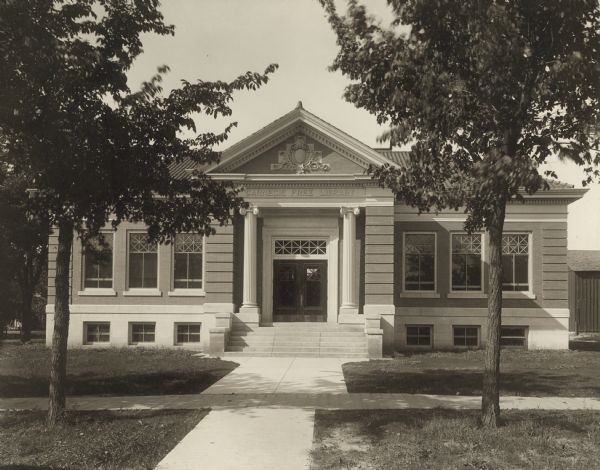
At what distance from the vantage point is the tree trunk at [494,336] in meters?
8.48

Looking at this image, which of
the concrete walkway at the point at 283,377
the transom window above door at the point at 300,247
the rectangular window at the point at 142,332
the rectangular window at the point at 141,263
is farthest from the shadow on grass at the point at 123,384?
the rectangular window at the point at 141,263

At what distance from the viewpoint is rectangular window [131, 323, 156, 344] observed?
74.9 feet

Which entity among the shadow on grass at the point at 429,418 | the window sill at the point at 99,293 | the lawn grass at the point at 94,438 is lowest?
the lawn grass at the point at 94,438

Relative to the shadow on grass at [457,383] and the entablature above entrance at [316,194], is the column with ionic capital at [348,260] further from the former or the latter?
the shadow on grass at [457,383]

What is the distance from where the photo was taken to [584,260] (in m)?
36.7

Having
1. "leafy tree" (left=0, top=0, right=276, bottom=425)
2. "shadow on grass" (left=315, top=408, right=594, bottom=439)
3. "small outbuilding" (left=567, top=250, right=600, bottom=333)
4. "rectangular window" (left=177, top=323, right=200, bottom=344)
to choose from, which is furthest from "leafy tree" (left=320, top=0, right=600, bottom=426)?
"small outbuilding" (left=567, top=250, right=600, bottom=333)

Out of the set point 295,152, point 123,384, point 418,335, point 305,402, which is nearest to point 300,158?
point 295,152

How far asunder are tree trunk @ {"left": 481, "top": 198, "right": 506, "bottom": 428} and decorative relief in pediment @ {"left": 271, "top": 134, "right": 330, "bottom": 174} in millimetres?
12444

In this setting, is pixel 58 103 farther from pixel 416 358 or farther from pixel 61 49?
pixel 416 358

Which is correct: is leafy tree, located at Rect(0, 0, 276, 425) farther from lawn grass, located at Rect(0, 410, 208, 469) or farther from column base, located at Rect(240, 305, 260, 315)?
column base, located at Rect(240, 305, 260, 315)

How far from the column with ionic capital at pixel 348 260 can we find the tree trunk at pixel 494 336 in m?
11.8

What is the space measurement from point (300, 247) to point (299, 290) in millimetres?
1515

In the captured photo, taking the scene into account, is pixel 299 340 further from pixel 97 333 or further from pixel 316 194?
pixel 97 333

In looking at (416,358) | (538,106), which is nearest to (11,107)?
(538,106)
